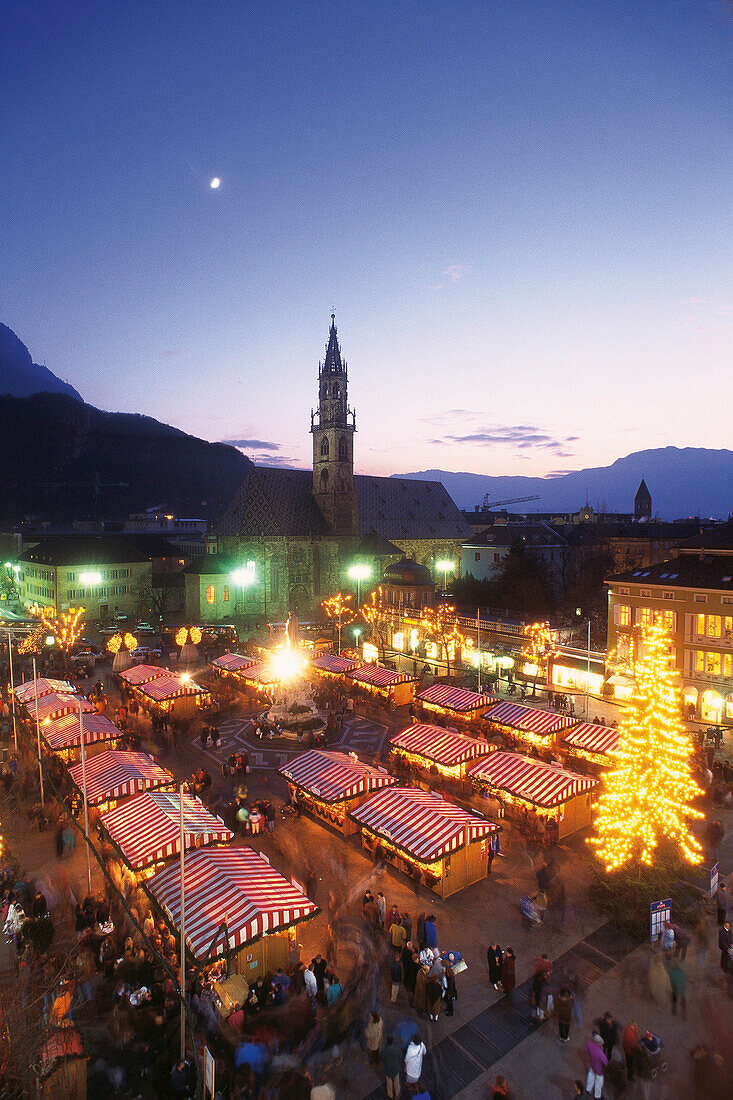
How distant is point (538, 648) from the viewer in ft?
113

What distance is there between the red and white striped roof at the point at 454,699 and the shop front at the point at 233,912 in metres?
14.8

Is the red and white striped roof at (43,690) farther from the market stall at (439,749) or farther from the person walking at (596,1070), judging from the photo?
the person walking at (596,1070)

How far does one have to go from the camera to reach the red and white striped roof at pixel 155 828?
592 inches

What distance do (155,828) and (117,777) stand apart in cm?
407

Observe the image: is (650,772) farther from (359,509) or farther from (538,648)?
(359,509)

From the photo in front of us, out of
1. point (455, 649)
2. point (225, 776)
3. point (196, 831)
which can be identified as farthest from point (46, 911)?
point (455, 649)

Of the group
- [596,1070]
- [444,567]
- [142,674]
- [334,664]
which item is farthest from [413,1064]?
[444,567]

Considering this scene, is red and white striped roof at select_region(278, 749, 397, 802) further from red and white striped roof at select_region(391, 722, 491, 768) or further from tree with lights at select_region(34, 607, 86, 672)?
tree with lights at select_region(34, 607, 86, 672)

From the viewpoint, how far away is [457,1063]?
10.5m

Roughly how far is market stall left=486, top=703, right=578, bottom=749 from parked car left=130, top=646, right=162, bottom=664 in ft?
85.1

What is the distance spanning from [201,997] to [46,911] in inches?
218

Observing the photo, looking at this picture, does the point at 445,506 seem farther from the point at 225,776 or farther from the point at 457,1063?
the point at 457,1063

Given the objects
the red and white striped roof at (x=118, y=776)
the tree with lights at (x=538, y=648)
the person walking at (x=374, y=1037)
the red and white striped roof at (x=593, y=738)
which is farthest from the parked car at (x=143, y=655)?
the person walking at (x=374, y=1037)

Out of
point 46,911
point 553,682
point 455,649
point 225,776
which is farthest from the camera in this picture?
point 455,649
